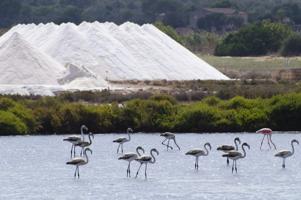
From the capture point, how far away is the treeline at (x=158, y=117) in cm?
4559

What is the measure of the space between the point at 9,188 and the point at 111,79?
39156mm

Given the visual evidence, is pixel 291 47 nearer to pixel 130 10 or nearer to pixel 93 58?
pixel 93 58

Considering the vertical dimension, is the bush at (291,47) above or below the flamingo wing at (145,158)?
above

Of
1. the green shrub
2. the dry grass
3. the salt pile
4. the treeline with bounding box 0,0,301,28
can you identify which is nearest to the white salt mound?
the salt pile

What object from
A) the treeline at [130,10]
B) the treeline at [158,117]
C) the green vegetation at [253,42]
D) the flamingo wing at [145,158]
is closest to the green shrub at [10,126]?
the treeline at [158,117]

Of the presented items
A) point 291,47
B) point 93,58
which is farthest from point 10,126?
point 291,47

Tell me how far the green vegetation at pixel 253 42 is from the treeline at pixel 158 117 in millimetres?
53959

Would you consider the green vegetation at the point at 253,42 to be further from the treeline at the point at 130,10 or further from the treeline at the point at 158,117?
the treeline at the point at 158,117

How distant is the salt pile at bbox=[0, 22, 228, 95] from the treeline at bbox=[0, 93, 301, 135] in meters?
14.4

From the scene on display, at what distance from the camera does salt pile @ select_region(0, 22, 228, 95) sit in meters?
63.4

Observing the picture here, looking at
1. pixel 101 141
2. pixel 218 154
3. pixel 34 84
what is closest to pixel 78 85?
pixel 34 84

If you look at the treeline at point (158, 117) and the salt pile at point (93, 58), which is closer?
the treeline at point (158, 117)

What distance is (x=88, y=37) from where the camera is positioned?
233ft

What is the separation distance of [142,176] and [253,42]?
71.0 m
